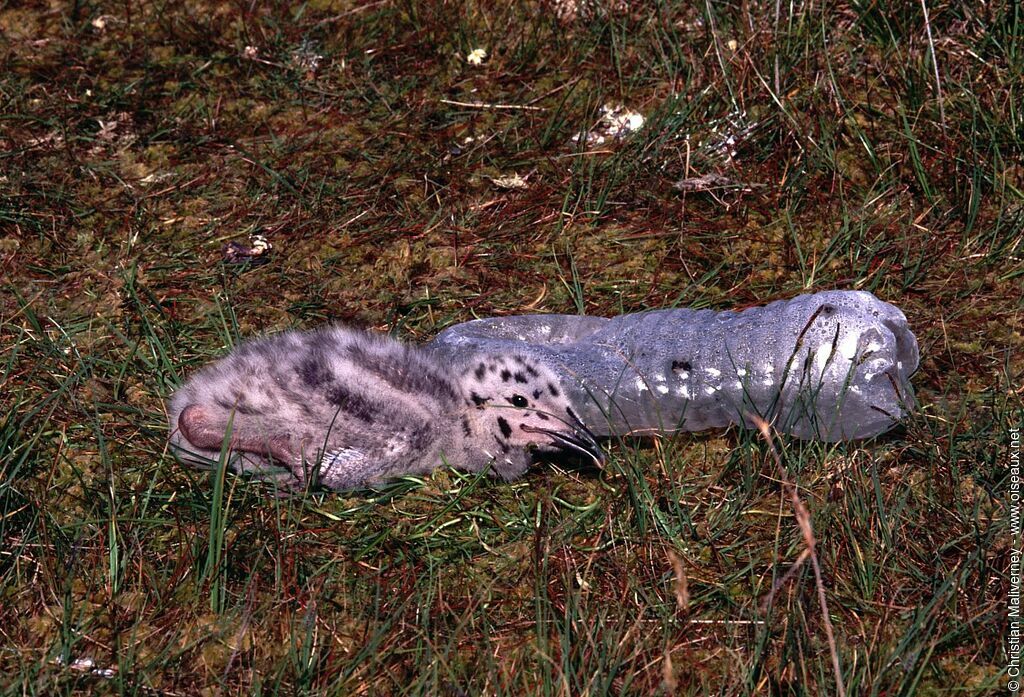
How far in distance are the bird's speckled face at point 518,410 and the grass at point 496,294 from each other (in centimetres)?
13

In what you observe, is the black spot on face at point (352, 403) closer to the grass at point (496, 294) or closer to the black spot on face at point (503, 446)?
the grass at point (496, 294)

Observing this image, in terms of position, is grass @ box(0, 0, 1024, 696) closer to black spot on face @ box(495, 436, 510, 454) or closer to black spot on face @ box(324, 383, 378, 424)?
black spot on face @ box(495, 436, 510, 454)

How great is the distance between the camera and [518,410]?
339cm

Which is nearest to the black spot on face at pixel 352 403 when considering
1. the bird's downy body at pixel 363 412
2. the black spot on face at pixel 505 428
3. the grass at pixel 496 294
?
the bird's downy body at pixel 363 412

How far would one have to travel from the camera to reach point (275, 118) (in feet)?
15.8

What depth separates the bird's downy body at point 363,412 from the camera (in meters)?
3.21

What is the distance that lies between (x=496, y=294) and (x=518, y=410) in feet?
2.47

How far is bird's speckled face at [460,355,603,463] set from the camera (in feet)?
10.9

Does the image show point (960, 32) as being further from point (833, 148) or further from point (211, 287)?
point (211, 287)

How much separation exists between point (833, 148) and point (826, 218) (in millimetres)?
306

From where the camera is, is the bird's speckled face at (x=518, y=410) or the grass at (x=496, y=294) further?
the bird's speckled face at (x=518, y=410)

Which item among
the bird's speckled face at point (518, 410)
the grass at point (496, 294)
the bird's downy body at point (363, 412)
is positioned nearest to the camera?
the grass at point (496, 294)

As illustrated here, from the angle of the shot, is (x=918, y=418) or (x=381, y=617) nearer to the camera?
(x=381, y=617)

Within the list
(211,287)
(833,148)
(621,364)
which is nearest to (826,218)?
(833,148)
